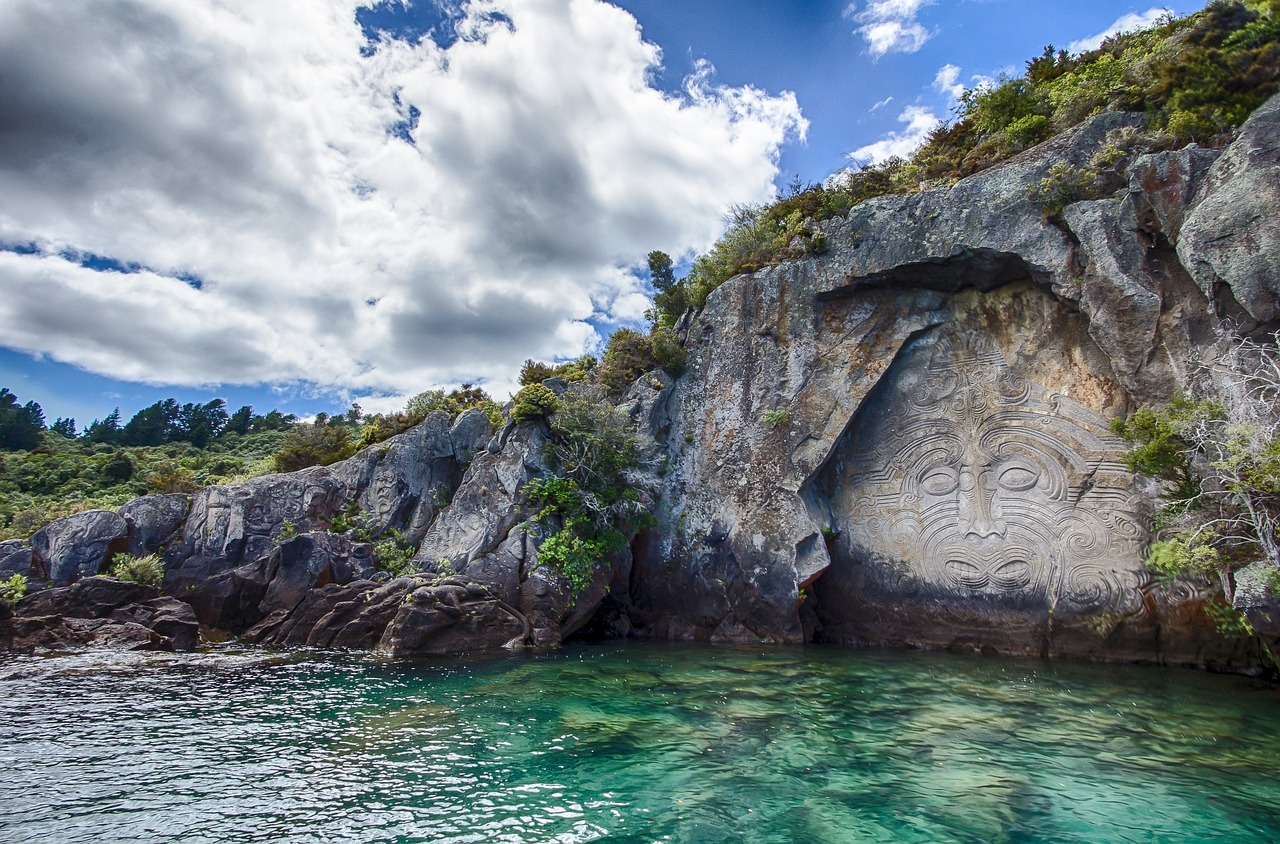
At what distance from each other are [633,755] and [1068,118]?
21641mm

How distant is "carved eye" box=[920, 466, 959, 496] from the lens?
18.7 metres

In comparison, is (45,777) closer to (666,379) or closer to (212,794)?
(212,794)

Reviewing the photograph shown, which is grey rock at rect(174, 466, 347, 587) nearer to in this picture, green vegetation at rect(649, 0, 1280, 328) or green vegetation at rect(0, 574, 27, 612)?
green vegetation at rect(0, 574, 27, 612)

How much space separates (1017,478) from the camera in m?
17.7

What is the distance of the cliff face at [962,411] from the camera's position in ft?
49.0

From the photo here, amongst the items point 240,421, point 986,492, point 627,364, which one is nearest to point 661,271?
point 627,364

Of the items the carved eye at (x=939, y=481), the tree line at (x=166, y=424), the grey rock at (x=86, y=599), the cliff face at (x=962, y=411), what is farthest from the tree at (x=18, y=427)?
the carved eye at (x=939, y=481)

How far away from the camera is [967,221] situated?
1825cm

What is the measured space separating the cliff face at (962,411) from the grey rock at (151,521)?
16.8m

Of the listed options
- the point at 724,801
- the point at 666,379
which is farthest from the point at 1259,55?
the point at 724,801

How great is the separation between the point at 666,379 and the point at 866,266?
834 centimetres

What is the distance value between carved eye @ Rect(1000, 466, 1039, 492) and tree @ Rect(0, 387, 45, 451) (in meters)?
66.5

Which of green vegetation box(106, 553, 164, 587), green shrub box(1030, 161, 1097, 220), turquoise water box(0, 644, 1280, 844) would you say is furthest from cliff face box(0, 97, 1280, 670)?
turquoise water box(0, 644, 1280, 844)

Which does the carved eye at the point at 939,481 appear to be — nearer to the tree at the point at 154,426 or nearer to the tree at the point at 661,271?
the tree at the point at 661,271
